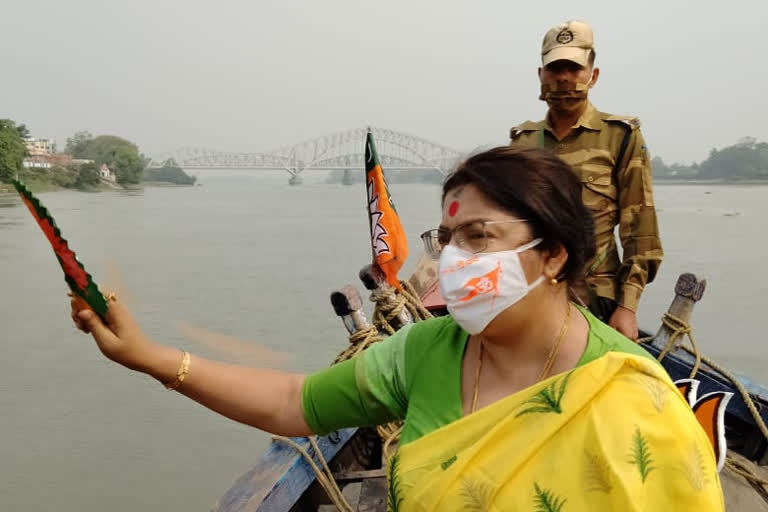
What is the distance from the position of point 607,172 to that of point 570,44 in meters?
0.48

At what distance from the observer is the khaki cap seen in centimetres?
226

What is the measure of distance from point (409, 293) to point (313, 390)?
1.83m

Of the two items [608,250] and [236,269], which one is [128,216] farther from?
[608,250]

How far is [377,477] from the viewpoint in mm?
2277

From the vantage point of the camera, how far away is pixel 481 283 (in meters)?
1.08

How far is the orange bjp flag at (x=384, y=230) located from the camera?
2.89 metres

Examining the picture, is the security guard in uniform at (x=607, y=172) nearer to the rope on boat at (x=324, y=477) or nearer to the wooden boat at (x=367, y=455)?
the wooden boat at (x=367, y=455)

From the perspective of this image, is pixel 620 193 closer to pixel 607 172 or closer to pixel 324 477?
pixel 607 172

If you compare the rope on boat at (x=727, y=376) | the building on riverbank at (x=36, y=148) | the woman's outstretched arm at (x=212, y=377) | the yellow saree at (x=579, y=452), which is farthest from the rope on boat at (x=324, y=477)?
the building on riverbank at (x=36, y=148)

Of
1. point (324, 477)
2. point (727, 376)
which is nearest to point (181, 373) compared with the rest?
point (324, 477)

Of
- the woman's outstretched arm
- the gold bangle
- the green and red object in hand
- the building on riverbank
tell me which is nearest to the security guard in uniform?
the woman's outstretched arm

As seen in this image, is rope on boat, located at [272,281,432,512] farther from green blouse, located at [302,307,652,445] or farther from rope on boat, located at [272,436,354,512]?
green blouse, located at [302,307,652,445]

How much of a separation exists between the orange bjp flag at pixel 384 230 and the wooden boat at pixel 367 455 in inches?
3.0

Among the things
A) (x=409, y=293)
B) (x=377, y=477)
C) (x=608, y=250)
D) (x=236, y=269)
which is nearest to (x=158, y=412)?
(x=409, y=293)
